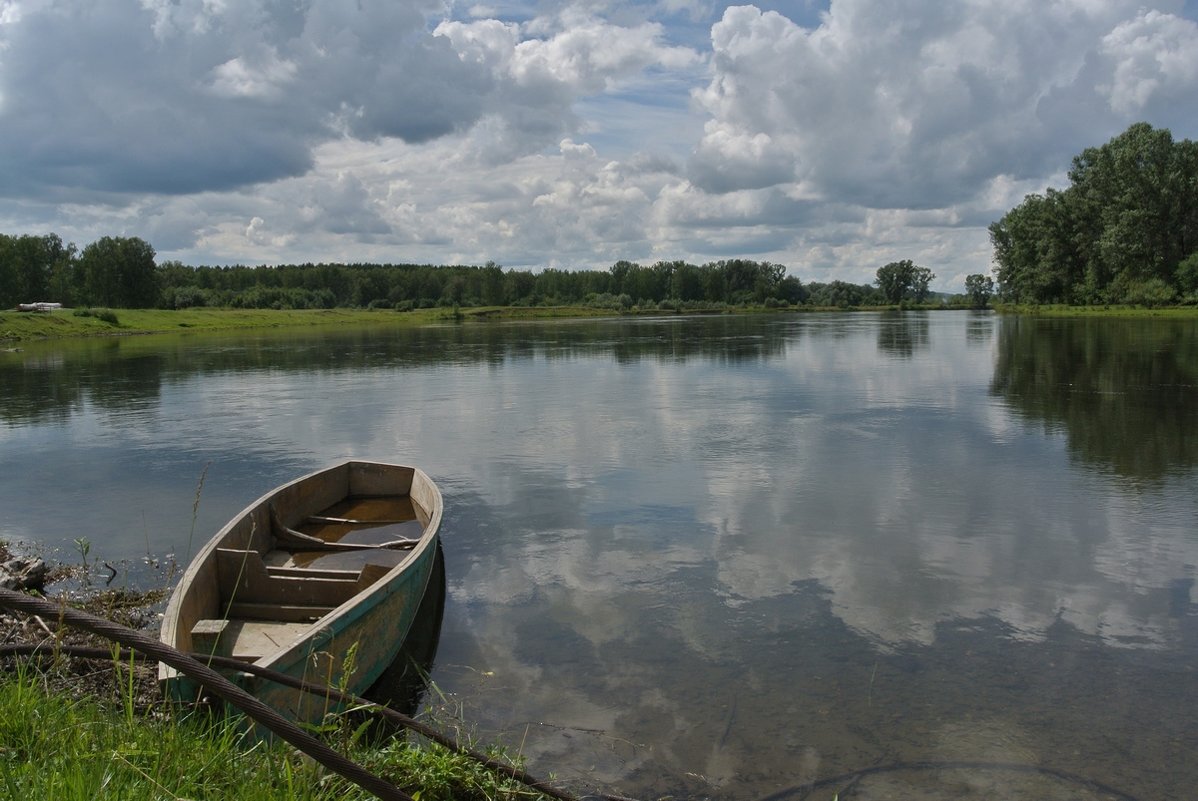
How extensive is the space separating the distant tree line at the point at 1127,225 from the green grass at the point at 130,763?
95.4 m

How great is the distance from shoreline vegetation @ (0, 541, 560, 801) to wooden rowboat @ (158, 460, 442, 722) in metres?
0.46

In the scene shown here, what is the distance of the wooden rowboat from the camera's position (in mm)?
7454

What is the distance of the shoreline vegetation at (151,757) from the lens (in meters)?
4.00

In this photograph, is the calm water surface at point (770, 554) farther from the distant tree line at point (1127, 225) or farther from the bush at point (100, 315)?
the bush at point (100, 315)

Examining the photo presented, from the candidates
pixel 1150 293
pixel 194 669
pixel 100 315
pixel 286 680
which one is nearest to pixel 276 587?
pixel 286 680

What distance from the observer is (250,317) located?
125m

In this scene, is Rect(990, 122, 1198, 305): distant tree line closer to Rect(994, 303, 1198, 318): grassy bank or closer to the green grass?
Rect(994, 303, 1198, 318): grassy bank

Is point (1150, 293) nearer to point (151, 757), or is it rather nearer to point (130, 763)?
point (151, 757)

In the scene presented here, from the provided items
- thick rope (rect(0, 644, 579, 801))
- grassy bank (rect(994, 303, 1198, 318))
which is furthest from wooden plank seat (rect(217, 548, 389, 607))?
grassy bank (rect(994, 303, 1198, 318))

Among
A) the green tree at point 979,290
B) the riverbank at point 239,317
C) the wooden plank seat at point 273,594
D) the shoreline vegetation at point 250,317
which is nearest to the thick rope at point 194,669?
the wooden plank seat at point 273,594

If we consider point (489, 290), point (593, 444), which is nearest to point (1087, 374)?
point (593, 444)

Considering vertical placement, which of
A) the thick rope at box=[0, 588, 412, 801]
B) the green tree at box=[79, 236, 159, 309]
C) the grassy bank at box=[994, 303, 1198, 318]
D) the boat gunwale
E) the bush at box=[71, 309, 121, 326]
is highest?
the green tree at box=[79, 236, 159, 309]

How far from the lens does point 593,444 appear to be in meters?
23.1

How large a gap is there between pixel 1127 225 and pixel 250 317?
109 meters
